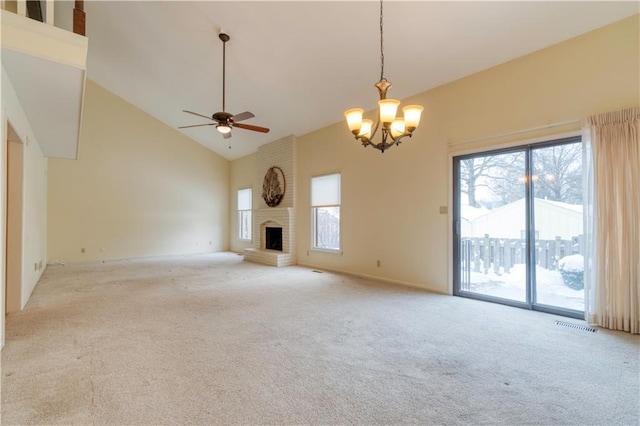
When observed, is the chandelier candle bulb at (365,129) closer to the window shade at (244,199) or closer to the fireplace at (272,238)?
the fireplace at (272,238)

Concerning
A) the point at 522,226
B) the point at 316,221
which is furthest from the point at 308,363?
the point at 316,221

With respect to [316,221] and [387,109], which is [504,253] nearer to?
[387,109]

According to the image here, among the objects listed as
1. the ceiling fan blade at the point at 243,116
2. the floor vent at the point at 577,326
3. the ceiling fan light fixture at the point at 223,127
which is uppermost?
the ceiling fan blade at the point at 243,116

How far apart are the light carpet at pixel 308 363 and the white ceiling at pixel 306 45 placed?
339 centimetres

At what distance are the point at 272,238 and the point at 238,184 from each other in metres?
2.84

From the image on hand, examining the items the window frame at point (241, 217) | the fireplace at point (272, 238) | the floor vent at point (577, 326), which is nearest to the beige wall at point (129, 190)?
the window frame at point (241, 217)

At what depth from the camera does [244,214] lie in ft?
33.1

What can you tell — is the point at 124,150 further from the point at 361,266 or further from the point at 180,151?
the point at 361,266

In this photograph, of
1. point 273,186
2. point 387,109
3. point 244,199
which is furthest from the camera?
point 244,199

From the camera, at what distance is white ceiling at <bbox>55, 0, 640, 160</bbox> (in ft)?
11.4

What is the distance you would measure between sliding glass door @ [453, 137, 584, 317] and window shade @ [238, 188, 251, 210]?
6.77m

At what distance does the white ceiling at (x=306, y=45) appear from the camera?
11.4 feet

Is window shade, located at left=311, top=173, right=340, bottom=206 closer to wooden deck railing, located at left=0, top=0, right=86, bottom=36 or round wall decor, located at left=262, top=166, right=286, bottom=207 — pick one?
round wall decor, located at left=262, top=166, right=286, bottom=207

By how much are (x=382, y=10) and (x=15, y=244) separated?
5.54 m
